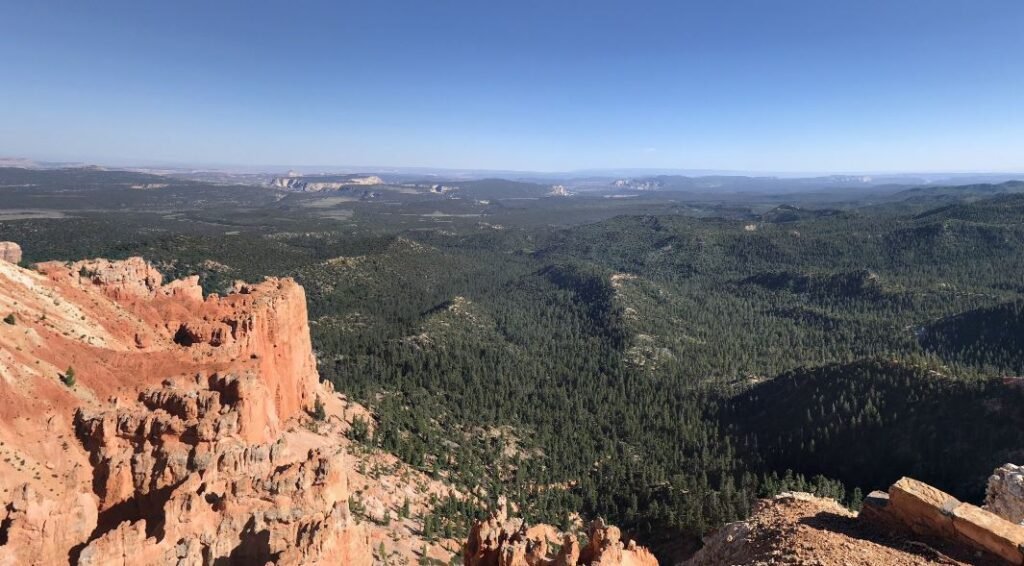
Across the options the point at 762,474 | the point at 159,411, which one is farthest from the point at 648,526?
the point at 159,411

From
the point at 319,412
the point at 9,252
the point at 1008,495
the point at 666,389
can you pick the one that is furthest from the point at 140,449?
the point at 666,389

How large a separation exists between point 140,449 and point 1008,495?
187 ft

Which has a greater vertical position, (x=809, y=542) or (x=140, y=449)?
(x=809, y=542)

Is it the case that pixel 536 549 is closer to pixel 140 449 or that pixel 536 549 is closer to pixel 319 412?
pixel 140 449

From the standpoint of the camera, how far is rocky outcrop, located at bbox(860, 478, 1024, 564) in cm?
2098

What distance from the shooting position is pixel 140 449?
3544 cm

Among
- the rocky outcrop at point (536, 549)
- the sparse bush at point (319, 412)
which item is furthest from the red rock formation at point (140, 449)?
the sparse bush at point (319, 412)

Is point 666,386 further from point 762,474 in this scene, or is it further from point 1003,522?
point 1003,522

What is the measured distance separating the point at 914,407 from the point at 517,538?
3149 inches

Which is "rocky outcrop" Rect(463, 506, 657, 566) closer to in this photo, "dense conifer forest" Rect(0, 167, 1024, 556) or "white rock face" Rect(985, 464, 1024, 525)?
"dense conifer forest" Rect(0, 167, 1024, 556)

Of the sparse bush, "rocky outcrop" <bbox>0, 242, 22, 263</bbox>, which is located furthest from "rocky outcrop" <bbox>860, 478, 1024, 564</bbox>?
"rocky outcrop" <bbox>0, 242, 22, 263</bbox>

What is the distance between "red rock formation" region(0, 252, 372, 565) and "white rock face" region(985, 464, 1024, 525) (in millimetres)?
42257

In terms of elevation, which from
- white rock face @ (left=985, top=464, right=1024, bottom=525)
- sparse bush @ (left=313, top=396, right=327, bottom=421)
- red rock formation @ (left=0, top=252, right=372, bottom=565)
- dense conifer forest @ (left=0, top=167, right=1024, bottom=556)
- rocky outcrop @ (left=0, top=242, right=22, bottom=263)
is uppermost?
rocky outcrop @ (left=0, top=242, right=22, bottom=263)

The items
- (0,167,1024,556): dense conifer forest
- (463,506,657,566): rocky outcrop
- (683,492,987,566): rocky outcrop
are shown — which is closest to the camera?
(683,492,987,566): rocky outcrop
